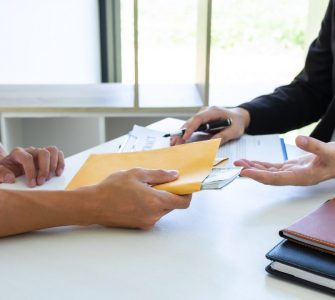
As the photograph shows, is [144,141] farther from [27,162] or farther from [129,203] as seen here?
[129,203]

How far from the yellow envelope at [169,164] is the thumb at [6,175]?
0.54 ft

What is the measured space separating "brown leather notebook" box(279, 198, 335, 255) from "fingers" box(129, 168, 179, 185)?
24 cm

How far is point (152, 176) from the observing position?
0.81m

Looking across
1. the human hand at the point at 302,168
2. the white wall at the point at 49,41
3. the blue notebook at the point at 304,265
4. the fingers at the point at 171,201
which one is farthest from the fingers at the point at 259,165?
the white wall at the point at 49,41

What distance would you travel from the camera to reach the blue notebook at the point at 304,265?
61cm

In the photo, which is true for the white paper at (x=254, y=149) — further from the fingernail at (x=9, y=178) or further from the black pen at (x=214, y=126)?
the fingernail at (x=9, y=178)

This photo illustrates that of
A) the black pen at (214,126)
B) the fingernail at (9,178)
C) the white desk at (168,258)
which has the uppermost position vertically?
the black pen at (214,126)

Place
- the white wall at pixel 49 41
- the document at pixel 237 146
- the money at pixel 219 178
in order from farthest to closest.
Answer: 1. the white wall at pixel 49 41
2. the document at pixel 237 146
3. the money at pixel 219 178

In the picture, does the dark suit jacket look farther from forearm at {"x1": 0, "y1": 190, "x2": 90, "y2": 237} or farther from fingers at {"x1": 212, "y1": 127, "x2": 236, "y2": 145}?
forearm at {"x1": 0, "y1": 190, "x2": 90, "y2": 237}

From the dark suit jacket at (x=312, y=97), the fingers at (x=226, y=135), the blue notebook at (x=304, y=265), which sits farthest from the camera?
the dark suit jacket at (x=312, y=97)

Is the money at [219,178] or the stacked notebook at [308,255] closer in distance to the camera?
the stacked notebook at [308,255]

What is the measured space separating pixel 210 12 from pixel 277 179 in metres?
1.07

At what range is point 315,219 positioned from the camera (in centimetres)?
69

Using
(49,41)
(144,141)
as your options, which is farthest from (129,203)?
(49,41)
